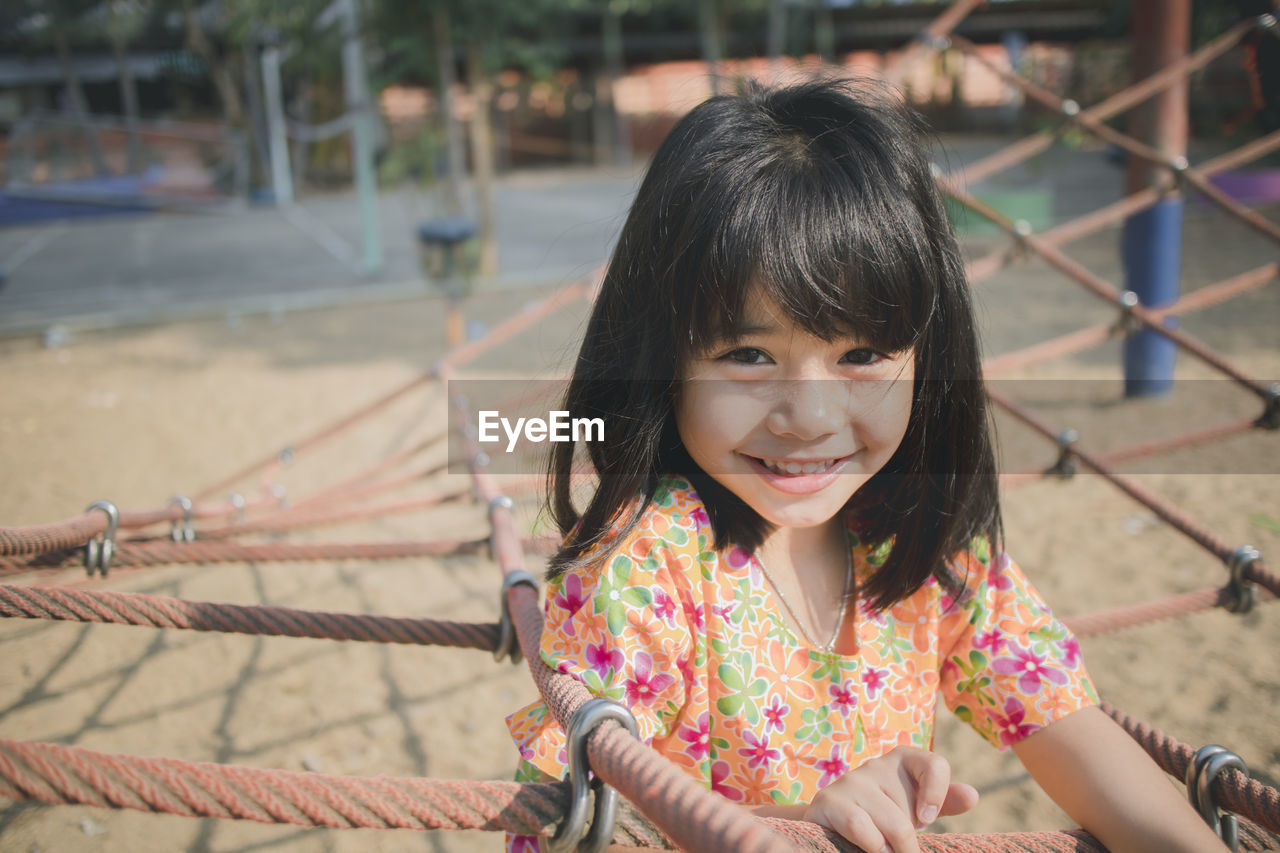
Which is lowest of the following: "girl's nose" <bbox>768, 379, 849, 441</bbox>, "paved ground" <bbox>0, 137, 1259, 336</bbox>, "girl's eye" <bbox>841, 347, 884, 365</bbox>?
"paved ground" <bbox>0, 137, 1259, 336</bbox>

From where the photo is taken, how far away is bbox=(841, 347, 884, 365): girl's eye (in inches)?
29.3

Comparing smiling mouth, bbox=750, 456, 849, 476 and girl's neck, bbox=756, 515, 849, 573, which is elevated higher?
smiling mouth, bbox=750, 456, 849, 476

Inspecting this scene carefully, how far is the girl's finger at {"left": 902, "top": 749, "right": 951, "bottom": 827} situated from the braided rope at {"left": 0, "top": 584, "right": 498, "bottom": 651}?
546mm

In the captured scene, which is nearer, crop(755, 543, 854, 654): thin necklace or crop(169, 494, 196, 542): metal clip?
crop(755, 543, 854, 654): thin necklace

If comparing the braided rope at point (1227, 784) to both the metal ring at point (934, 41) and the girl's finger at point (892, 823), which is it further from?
the metal ring at point (934, 41)

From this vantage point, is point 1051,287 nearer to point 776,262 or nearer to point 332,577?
point 332,577

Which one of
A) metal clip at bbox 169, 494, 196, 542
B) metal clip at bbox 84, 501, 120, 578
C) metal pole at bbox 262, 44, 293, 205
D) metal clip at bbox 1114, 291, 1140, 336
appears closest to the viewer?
metal clip at bbox 84, 501, 120, 578

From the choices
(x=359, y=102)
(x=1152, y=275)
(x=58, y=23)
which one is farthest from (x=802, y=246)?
(x=58, y=23)

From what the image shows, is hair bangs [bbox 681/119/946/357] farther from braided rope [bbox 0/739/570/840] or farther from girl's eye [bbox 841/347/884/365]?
braided rope [bbox 0/739/570/840]

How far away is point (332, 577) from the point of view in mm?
2633

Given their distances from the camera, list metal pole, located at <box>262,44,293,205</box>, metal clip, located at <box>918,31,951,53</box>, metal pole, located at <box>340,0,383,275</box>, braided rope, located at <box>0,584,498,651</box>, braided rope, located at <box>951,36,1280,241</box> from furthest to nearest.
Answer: metal pole, located at <box>262,44,293,205</box> < metal pole, located at <box>340,0,383,275</box> < metal clip, located at <box>918,31,951,53</box> < braided rope, located at <box>951,36,1280,241</box> < braided rope, located at <box>0,584,498,651</box>

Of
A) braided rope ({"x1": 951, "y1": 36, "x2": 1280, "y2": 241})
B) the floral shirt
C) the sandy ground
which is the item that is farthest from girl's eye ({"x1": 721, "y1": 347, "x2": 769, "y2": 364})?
braided rope ({"x1": 951, "y1": 36, "x2": 1280, "y2": 241})

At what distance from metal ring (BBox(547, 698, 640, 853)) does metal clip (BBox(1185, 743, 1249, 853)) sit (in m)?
0.49

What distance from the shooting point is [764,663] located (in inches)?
31.4
